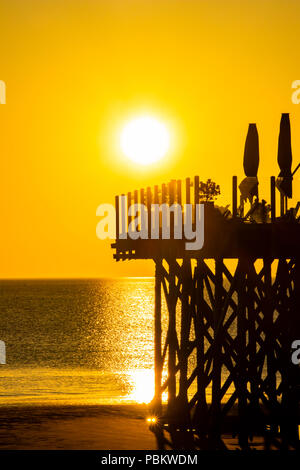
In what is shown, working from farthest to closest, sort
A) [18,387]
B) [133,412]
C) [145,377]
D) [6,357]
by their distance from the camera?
[6,357], [145,377], [18,387], [133,412]

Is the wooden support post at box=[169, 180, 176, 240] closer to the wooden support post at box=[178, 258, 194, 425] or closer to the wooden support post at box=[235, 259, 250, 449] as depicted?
the wooden support post at box=[178, 258, 194, 425]

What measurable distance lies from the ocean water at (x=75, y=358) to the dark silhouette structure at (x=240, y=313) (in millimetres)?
14702

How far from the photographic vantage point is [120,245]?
28.4 m

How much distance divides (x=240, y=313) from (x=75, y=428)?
7.18 m

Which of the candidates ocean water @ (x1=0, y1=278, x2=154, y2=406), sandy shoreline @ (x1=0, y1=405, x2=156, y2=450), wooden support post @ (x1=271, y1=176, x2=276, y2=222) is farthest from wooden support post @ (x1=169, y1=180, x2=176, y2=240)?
ocean water @ (x1=0, y1=278, x2=154, y2=406)

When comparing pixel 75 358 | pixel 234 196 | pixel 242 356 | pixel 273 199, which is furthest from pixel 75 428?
pixel 75 358

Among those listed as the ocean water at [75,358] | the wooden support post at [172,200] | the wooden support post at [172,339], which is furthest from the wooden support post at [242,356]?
the ocean water at [75,358]

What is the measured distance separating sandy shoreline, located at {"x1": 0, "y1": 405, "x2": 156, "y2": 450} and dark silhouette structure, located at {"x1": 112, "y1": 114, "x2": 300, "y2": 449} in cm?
116

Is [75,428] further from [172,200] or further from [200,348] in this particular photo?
[172,200]

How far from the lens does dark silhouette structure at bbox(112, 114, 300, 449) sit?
24.0 meters

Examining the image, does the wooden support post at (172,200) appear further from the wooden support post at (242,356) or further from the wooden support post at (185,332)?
the wooden support post at (242,356)
